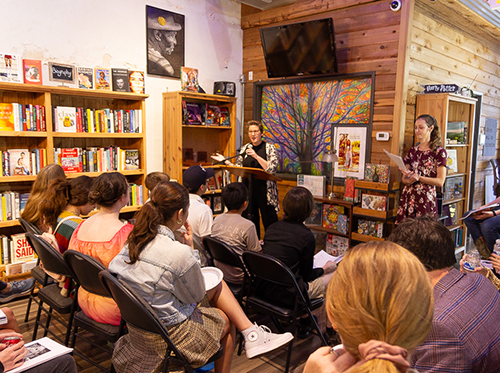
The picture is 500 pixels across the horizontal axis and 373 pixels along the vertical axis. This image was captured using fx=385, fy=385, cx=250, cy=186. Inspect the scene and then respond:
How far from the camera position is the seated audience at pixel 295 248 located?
2.38 meters

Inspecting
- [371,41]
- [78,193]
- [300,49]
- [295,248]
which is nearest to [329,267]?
[295,248]

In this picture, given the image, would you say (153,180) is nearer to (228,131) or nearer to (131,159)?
(131,159)

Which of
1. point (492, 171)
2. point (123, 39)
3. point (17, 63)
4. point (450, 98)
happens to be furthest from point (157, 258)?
point (492, 171)

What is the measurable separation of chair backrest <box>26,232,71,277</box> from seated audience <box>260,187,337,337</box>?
1.20 meters

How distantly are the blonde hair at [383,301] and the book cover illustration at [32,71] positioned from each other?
3.63 metres

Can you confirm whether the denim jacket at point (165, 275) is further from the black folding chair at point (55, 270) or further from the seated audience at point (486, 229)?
the seated audience at point (486, 229)

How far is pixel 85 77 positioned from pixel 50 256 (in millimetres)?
2346

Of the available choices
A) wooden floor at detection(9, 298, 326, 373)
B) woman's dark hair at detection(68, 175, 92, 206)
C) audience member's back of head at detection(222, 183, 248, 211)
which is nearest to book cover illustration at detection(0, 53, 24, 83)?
woman's dark hair at detection(68, 175, 92, 206)

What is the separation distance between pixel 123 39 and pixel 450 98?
3.69 metres

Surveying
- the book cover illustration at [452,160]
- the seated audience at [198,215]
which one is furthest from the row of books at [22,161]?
the book cover illustration at [452,160]

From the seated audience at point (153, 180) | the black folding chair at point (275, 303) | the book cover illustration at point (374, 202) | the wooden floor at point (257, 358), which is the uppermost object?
the seated audience at point (153, 180)

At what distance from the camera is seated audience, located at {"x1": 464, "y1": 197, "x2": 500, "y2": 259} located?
367cm

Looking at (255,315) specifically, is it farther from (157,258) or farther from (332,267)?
(157,258)

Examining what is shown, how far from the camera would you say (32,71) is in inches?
139
